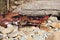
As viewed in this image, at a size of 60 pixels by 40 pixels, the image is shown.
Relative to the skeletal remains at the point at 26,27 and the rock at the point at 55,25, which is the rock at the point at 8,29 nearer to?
the skeletal remains at the point at 26,27

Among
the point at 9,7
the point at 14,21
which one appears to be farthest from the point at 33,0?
the point at 14,21

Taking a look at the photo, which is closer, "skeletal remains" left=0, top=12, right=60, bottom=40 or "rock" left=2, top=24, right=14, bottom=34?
"skeletal remains" left=0, top=12, right=60, bottom=40

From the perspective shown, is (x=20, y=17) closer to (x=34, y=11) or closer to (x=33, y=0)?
(x=34, y=11)

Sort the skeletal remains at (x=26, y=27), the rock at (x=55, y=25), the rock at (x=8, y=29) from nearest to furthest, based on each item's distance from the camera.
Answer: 1. the skeletal remains at (x=26, y=27)
2. the rock at (x=8, y=29)
3. the rock at (x=55, y=25)

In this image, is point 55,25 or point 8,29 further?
point 55,25

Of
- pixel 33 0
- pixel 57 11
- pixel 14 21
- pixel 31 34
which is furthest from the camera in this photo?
pixel 33 0

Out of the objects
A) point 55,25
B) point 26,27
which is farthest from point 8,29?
point 55,25

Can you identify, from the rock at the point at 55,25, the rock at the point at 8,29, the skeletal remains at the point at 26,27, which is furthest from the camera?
the rock at the point at 55,25

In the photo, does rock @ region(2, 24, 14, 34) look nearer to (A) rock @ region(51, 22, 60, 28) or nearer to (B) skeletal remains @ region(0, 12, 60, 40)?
(B) skeletal remains @ region(0, 12, 60, 40)

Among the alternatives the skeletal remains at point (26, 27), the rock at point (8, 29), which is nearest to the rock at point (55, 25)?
the skeletal remains at point (26, 27)

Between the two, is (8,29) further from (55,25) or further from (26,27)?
(55,25)

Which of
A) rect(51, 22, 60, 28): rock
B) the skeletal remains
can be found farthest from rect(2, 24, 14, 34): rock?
rect(51, 22, 60, 28): rock
